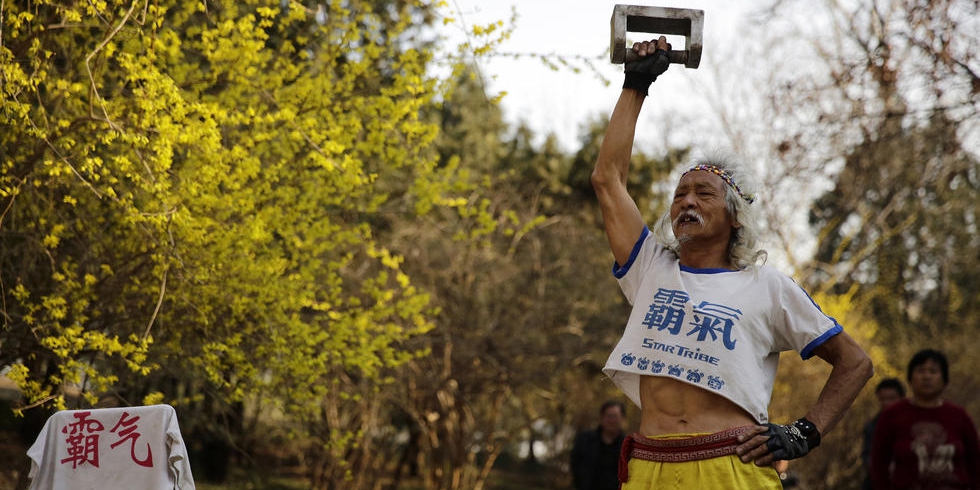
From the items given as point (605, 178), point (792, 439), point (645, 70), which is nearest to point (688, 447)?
point (792, 439)

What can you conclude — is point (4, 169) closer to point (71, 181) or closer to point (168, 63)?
point (71, 181)

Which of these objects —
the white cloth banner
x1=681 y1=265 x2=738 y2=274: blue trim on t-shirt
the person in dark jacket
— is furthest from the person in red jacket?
the white cloth banner

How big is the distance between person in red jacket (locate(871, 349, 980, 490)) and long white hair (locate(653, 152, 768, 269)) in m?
3.16

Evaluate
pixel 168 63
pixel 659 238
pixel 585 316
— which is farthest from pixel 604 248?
pixel 659 238

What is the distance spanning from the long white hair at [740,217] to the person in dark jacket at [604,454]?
4.55 metres

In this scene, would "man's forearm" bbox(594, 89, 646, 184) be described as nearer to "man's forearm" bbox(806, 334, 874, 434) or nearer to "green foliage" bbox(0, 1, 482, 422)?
"man's forearm" bbox(806, 334, 874, 434)

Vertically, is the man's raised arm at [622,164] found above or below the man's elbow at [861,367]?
Result: above

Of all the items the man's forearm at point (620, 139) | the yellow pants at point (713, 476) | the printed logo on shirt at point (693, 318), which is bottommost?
the yellow pants at point (713, 476)

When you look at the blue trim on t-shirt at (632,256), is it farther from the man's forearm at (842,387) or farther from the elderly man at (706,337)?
the man's forearm at (842,387)

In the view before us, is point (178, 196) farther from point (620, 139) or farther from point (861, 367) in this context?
point (861, 367)

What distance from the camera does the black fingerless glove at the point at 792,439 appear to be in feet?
10.2

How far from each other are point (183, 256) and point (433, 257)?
6.61m

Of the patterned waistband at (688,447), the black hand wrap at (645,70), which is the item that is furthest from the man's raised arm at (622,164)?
the patterned waistband at (688,447)

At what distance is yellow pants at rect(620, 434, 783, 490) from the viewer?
3.11 meters
